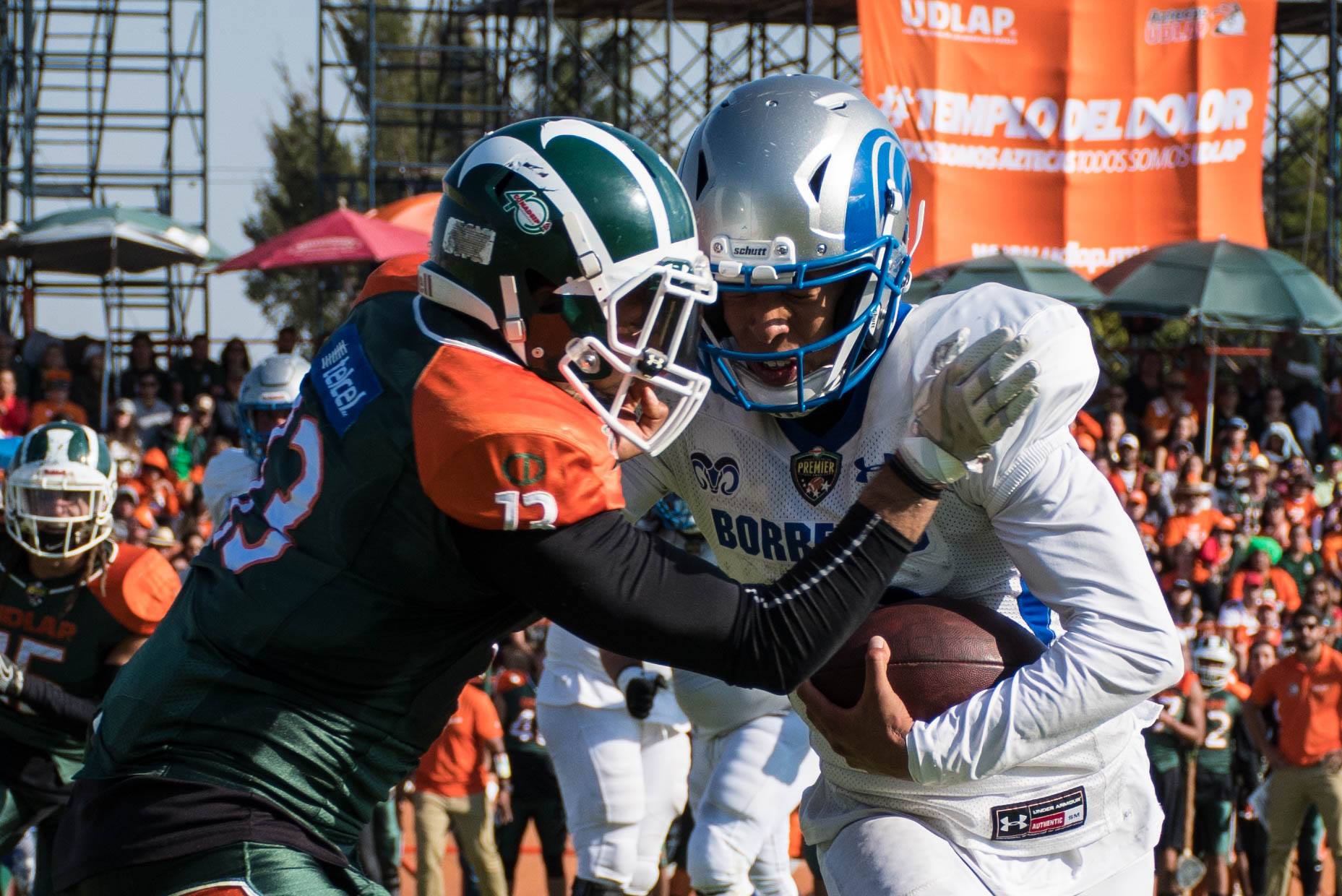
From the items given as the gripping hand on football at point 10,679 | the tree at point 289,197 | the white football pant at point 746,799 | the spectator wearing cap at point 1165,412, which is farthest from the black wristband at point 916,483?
the tree at point 289,197

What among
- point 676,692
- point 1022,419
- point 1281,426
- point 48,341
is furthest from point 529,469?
point 1281,426

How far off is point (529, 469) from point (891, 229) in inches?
43.5

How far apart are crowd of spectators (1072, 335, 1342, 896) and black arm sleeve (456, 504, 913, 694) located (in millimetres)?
5139

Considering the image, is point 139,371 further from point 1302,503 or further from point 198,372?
point 1302,503

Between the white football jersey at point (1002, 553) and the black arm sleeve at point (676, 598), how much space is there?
43cm

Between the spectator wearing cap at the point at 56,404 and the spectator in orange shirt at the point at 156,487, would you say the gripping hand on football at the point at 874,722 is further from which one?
the spectator wearing cap at the point at 56,404

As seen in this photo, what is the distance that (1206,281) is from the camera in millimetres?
12586

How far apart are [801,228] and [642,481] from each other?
0.62 m

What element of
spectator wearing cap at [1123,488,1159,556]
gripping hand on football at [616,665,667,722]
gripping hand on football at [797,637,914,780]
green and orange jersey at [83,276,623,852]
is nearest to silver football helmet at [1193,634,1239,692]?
spectator wearing cap at [1123,488,1159,556]

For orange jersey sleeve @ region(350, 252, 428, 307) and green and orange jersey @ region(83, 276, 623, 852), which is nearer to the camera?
green and orange jersey @ region(83, 276, 623, 852)

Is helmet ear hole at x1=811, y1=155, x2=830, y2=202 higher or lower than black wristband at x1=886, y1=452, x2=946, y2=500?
higher

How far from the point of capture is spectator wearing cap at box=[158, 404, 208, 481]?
36.2 feet

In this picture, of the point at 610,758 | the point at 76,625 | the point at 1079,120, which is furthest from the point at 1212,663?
the point at 1079,120

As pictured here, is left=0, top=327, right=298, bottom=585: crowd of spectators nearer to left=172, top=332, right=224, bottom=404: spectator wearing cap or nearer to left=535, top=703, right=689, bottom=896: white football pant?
left=172, top=332, right=224, bottom=404: spectator wearing cap
